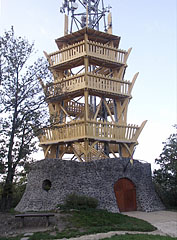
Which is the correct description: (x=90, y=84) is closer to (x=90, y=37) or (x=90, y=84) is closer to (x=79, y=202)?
(x=90, y=37)

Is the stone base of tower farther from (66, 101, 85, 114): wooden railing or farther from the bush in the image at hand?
(66, 101, 85, 114): wooden railing

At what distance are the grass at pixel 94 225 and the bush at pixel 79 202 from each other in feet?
1.77

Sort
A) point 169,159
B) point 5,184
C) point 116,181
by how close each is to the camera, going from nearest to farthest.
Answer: point 5,184 < point 116,181 < point 169,159

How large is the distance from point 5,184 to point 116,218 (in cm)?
470

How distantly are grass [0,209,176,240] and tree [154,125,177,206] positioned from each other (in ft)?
19.0

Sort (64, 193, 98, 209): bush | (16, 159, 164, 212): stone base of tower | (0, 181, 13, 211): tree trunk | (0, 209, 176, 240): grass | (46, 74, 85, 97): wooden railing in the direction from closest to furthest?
1. (0, 209, 176, 240): grass
2. (0, 181, 13, 211): tree trunk
3. (64, 193, 98, 209): bush
4. (16, 159, 164, 212): stone base of tower
5. (46, 74, 85, 97): wooden railing

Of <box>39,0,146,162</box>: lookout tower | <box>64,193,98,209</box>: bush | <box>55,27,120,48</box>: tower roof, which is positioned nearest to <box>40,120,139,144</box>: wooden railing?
<box>39,0,146,162</box>: lookout tower

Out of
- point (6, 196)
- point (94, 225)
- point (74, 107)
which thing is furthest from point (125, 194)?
point (74, 107)

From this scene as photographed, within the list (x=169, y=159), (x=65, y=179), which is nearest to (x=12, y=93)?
(x=65, y=179)

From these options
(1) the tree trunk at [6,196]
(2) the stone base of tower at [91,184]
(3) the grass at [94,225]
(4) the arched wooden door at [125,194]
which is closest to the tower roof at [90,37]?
(2) the stone base of tower at [91,184]

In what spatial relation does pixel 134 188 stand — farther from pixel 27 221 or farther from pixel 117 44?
pixel 117 44

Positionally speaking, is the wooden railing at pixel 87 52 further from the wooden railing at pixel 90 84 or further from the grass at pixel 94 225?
the grass at pixel 94 225

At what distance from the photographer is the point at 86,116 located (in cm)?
1352

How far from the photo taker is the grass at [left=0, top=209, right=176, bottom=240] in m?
7.44
